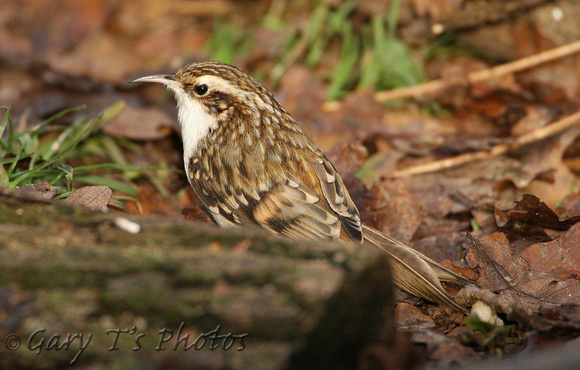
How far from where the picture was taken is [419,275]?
3131 millimetres

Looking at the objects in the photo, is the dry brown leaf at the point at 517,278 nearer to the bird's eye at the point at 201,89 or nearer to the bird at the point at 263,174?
the bird at the point at 263,174

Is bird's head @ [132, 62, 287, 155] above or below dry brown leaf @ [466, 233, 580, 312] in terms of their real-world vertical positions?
above

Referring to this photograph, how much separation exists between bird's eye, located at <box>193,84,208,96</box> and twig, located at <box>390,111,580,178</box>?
174cm

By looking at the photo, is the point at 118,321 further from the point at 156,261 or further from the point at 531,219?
the point at 531,219

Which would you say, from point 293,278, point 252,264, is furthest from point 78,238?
point 293,278

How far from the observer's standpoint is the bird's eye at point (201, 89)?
4078 millimetres

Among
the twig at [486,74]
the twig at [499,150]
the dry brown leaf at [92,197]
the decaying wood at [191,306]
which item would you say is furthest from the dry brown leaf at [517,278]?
the twig at [486,74]

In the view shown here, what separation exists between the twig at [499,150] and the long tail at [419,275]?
165 cm

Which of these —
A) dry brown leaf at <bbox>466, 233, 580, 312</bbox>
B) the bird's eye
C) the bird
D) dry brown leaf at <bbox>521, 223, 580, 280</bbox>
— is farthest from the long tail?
the bird's eye

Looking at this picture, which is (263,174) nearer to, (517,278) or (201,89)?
(201,89)

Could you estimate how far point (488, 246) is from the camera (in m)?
3.51

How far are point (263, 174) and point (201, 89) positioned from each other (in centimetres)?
84

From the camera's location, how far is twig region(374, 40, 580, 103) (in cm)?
582

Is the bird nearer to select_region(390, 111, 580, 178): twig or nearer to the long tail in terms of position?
the long tail
